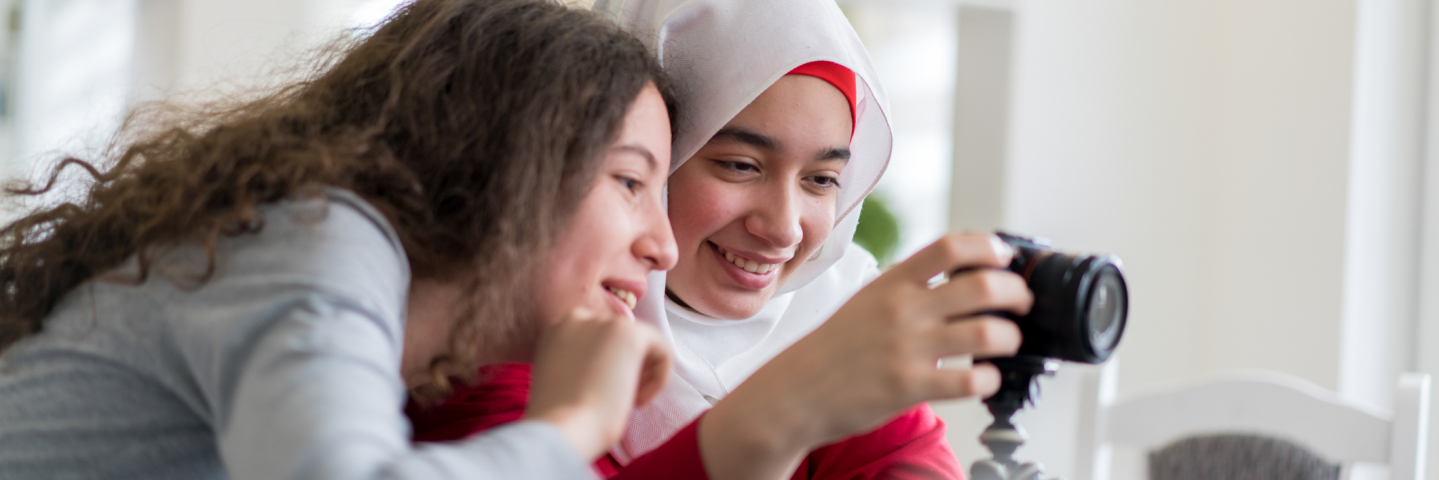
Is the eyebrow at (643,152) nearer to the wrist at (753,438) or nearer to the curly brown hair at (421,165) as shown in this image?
the curly brown hair at (421,165)

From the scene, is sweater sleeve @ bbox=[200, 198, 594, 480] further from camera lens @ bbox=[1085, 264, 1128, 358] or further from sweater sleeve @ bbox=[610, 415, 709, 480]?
camera lens @ bbox=[1085, 264, 1128, 358]

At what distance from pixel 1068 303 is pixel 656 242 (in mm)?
343

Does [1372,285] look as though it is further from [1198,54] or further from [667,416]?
A: [667,416]

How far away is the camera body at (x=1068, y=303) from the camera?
0.67m

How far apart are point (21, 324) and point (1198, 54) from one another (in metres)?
3.05

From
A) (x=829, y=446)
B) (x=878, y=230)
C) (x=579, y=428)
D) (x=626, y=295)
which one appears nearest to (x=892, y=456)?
(x=829, y=446)

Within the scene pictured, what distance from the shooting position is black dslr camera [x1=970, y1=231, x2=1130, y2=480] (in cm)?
67

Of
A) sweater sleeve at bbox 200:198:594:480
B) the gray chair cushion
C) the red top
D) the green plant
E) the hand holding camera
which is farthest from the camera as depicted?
the green plant

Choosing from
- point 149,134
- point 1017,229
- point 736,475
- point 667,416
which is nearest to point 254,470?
point 736,475

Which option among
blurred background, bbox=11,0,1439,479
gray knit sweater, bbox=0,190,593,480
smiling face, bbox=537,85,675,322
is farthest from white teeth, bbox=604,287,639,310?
blurred background, bbox=11,0,1439,479

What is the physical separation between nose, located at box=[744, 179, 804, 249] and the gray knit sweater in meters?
0.53

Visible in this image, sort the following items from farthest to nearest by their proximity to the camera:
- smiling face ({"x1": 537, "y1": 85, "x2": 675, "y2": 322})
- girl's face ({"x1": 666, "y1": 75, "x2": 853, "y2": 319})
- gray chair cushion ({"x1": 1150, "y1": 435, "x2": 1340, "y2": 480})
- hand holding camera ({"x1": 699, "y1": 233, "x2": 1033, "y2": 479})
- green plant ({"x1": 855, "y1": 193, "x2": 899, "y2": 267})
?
green plant ({"x1": 855, "y1": 193, "x2": 899, "y2": 267}) → gray chair cushion ({"x1": 1150, "y1": 435, "x2": 1340, "y2": 480}) → girl's face ({"x1": 666, "y1": 75, "x2": 853, "y2": 319}) → smiling face ({"x1": 537, "y1": 85, "x2": 675, "y2": 322}) → hand holding camera ({"x1": 699, "y1": 233, "x2": 1033, "y2": 479})

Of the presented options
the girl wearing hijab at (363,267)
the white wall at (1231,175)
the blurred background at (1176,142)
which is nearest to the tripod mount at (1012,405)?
the girl wearing hijab at (363,267)

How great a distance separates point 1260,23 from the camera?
2.83 meters
